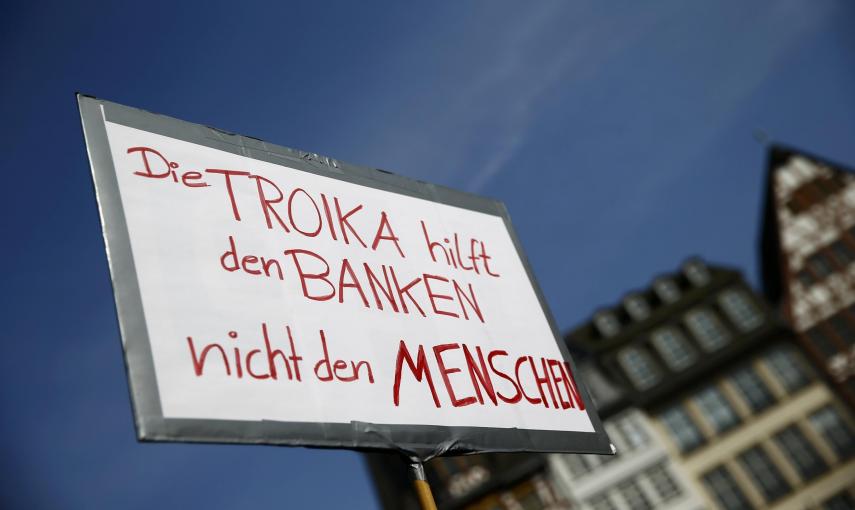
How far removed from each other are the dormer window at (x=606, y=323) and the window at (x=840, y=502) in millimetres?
10824

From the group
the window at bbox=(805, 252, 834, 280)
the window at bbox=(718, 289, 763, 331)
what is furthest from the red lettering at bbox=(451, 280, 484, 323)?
the window at bbox=(718, 289, 763, 331)

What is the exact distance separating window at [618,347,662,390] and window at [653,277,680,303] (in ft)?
9.53

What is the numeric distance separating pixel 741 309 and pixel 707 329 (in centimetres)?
183

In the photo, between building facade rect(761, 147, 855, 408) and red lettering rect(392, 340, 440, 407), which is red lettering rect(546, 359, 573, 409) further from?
building facade rect(761, 147, 855, 408)

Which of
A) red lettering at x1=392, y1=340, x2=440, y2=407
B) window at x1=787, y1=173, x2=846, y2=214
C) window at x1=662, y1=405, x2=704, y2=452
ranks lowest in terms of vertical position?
red lettering at x1=392, y1=340, x2=440, y2=407

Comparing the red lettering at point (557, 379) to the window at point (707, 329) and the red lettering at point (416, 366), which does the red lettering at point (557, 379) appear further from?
the window at point (707, 329)

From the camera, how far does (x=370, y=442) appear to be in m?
2.39

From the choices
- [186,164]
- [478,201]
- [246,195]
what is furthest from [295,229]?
[478,201]

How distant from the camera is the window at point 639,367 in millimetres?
32781

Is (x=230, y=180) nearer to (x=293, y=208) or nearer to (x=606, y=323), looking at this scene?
(x=293, y=208)

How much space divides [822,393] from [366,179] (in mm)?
31506

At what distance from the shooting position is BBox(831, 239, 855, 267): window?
2882cm

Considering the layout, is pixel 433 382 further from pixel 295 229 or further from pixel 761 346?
pixel 761 346

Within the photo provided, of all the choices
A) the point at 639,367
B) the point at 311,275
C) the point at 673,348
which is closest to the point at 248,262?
the point at 311,275
